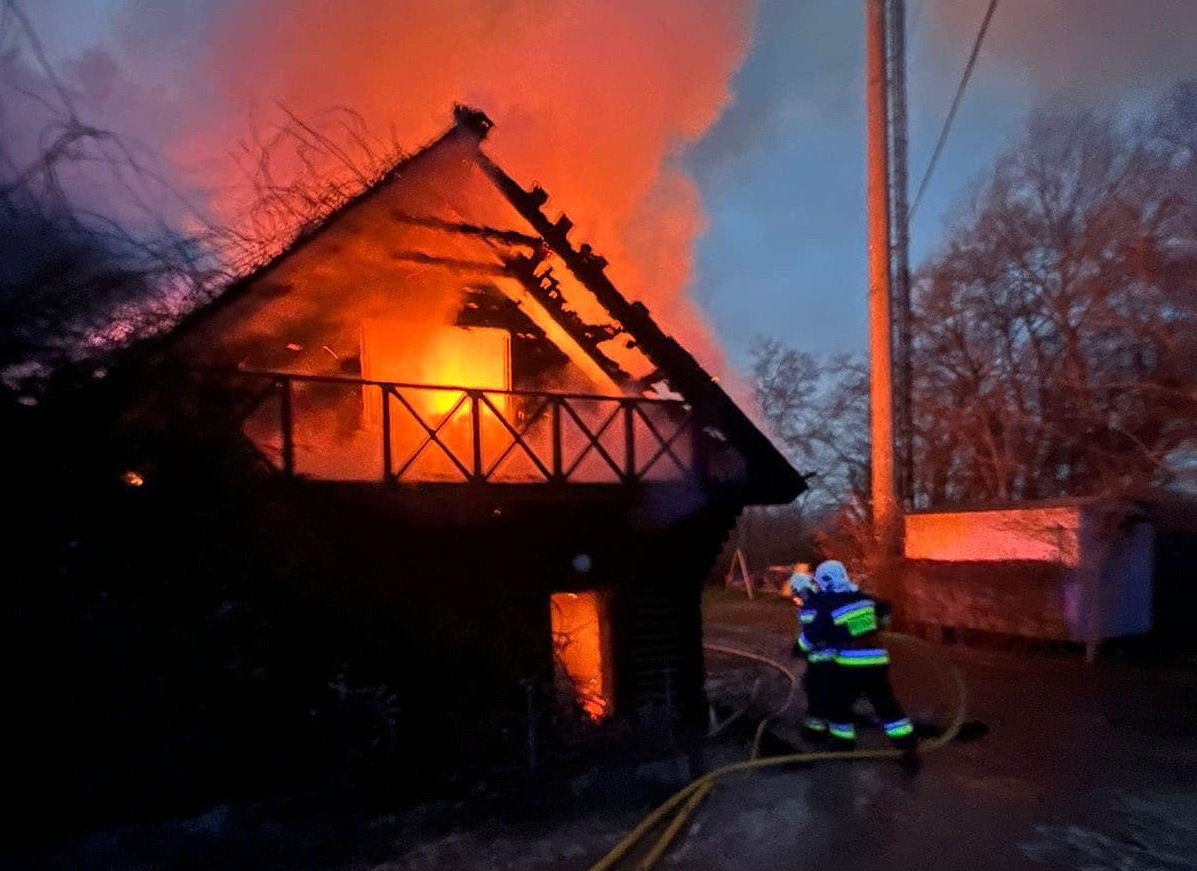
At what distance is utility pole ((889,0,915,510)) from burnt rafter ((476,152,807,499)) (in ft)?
23.0

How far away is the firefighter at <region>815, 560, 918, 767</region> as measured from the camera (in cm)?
764

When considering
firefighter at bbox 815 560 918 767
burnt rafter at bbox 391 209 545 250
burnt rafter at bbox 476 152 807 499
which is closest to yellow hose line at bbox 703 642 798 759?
firefighter at bbox 815 560 918 767

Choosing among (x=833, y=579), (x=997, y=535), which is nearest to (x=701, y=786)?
(x=833, y=579)

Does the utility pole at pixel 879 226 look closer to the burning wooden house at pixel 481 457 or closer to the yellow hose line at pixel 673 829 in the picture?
the burning wooden house at pixel 481 457

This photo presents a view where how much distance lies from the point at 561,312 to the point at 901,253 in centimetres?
979

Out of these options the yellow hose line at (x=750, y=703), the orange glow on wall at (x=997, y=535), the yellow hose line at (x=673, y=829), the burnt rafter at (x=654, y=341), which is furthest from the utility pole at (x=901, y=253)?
the yellow hose line at (x=673, y=829)

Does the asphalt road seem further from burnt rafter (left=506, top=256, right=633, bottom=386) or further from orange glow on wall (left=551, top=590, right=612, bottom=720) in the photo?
burnt rafter (left=506, top=256, right=633, bottom=386)

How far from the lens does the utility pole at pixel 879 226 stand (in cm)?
1453

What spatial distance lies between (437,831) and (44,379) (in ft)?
14.3

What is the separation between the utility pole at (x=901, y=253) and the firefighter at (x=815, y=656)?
8214 mm

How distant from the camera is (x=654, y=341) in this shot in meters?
9.19

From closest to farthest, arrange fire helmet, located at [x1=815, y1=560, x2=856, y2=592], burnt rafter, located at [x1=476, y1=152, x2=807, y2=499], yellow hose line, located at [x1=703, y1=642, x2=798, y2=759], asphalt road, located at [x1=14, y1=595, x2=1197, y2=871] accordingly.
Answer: asphalt road, located at [x1=14, y1=595, x2=1197, y2=871] → fire helmet, located at [x1=815, y1=560, x2=856, y2=592] → yellow hose line, located at [x1=703, y1=642, x2=798, y2=759] → burnt rafter, located at [x1=476, y1=152, x2=807, y2=499]

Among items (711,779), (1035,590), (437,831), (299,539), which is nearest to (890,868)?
(711,779)

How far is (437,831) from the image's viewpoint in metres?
6.43
